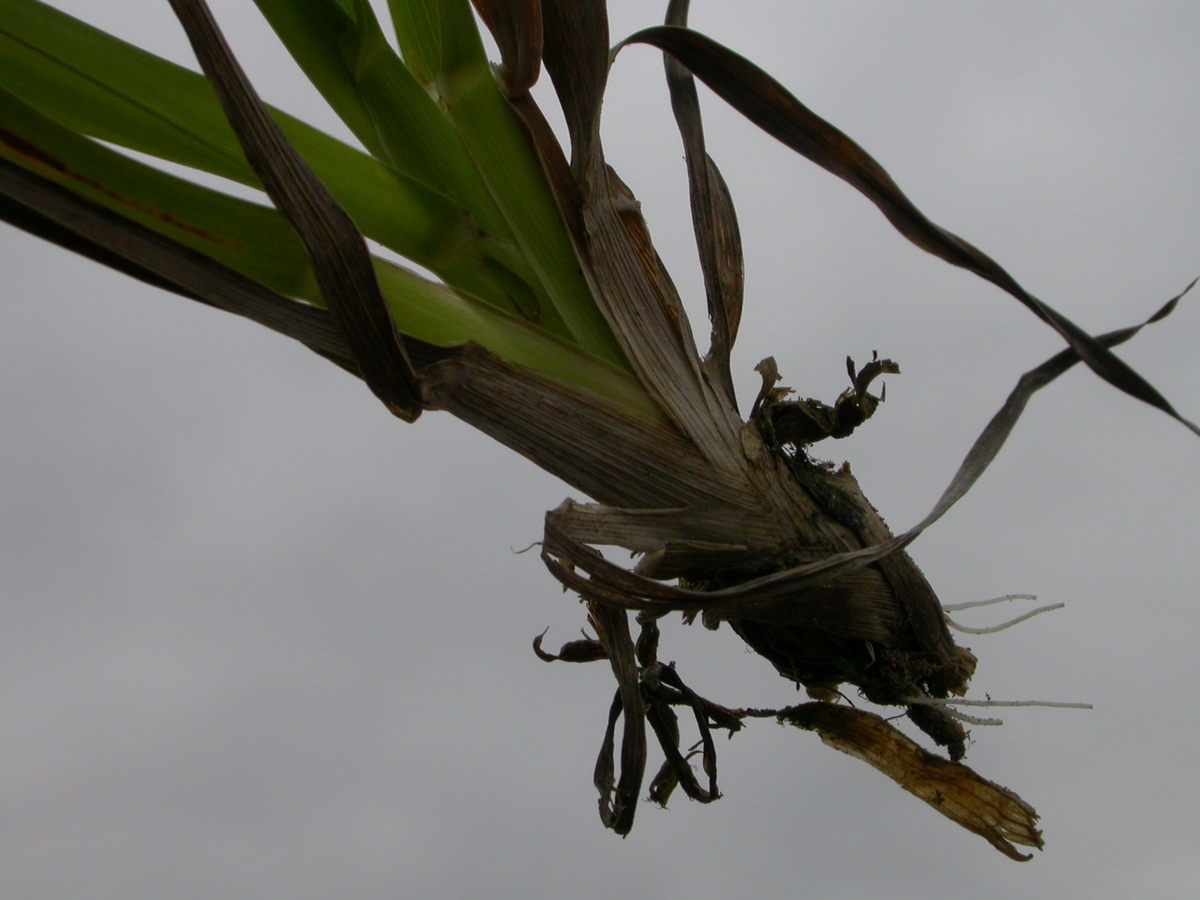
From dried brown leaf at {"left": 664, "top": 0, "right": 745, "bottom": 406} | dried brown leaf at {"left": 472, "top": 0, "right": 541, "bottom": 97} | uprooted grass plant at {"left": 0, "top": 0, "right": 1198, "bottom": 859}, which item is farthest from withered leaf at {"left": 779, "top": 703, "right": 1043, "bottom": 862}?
dried brown leaf at {"left": 472, "top": 0, "right": 541, "bottom": 97}

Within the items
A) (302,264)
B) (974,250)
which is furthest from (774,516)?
(302,264)

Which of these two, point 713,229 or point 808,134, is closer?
point 808,134

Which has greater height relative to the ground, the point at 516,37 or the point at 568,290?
the point at 516,37

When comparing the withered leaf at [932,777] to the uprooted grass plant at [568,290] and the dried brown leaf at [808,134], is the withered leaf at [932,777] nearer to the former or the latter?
the uprooted grass plant at [568,290]

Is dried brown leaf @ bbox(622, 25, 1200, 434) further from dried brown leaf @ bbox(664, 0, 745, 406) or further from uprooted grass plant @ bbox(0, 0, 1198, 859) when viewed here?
dried brown leaf @ bbox(664, 0, 745, 406)

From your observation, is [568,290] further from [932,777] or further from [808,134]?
[932,777]

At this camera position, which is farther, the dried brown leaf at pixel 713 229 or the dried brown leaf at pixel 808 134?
the dried brown leaf at pixel 713 229

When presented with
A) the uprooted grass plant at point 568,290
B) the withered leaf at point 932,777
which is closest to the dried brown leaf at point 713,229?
the uprooted grass plant at point 568,290

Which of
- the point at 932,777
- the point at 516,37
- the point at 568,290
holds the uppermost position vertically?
the point at 516,37

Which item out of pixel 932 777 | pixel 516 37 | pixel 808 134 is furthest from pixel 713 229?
pixel 932 777
